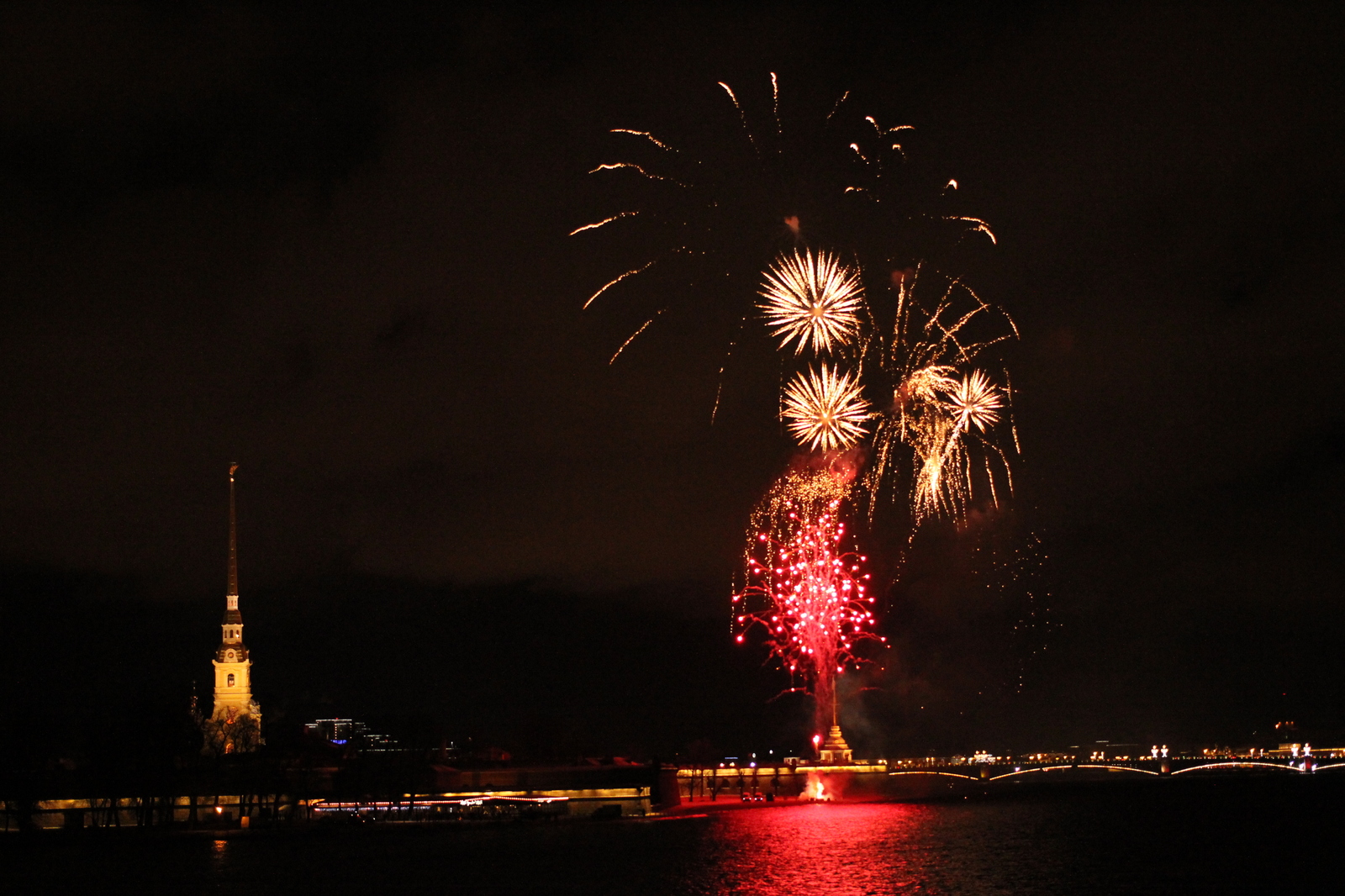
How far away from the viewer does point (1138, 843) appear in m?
81.9

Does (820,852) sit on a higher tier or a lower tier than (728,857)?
lower

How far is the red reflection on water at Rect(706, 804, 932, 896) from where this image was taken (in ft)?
178

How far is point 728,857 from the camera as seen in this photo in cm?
6538

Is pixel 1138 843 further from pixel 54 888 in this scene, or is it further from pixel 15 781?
pixel 15 781

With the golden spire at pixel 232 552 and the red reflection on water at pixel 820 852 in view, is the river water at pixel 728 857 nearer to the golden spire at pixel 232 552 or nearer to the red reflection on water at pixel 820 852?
the red reflection on water at pixel 820 852

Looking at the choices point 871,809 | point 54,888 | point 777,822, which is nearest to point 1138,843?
point 777,822

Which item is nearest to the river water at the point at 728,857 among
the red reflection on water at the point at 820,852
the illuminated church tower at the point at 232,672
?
the red reflection on water at the point at 820,852

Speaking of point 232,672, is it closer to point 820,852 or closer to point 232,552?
point 232,552

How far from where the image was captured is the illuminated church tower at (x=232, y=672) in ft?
462

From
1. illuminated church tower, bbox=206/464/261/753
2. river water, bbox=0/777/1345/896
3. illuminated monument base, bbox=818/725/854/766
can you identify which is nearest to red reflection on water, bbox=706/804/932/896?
Answer: river water, bbox=0/777/1345/896

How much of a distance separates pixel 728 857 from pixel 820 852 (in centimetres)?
501

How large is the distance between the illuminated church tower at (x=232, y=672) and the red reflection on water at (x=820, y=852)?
206ft

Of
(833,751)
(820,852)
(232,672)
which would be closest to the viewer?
(820,852)

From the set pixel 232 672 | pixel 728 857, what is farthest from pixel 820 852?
pixel 232 672
